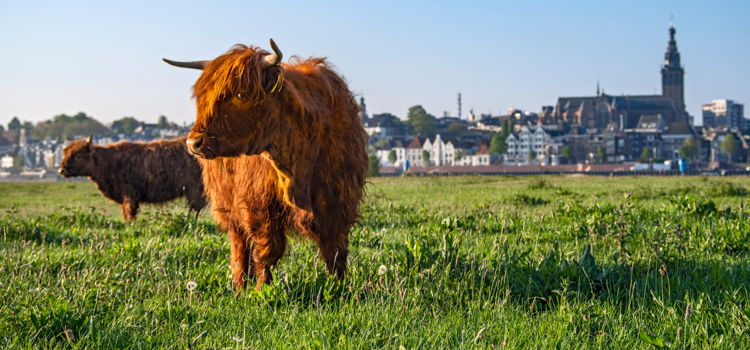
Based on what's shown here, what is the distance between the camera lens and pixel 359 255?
634 cm

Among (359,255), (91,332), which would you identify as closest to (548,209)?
(359,255)

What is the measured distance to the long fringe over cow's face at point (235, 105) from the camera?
14.6 ft

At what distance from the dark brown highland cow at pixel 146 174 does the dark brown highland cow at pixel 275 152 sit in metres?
9.01

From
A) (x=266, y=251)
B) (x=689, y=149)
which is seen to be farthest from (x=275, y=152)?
(x=689, y=149)

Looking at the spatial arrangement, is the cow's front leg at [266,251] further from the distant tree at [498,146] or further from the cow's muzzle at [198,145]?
the distant tree at [498,146]

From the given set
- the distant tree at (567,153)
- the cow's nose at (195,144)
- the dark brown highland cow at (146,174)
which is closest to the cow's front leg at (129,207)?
the dark brown highland cow at (146,174)

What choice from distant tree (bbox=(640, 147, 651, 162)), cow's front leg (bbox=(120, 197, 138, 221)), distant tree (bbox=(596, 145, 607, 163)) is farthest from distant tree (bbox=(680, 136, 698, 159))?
cow's front leg (bbox=(120, 197, 138, 221))

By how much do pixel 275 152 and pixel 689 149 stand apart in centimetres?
20613

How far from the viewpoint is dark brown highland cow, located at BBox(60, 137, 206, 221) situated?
1452 cm

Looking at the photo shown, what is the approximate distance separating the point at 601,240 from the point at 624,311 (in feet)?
8.79

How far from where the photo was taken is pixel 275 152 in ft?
15.5

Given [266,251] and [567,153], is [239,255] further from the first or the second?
[567,153]

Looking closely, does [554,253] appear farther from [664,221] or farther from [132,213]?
[132,213]

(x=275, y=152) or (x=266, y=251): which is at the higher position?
(x=275, y=152)
